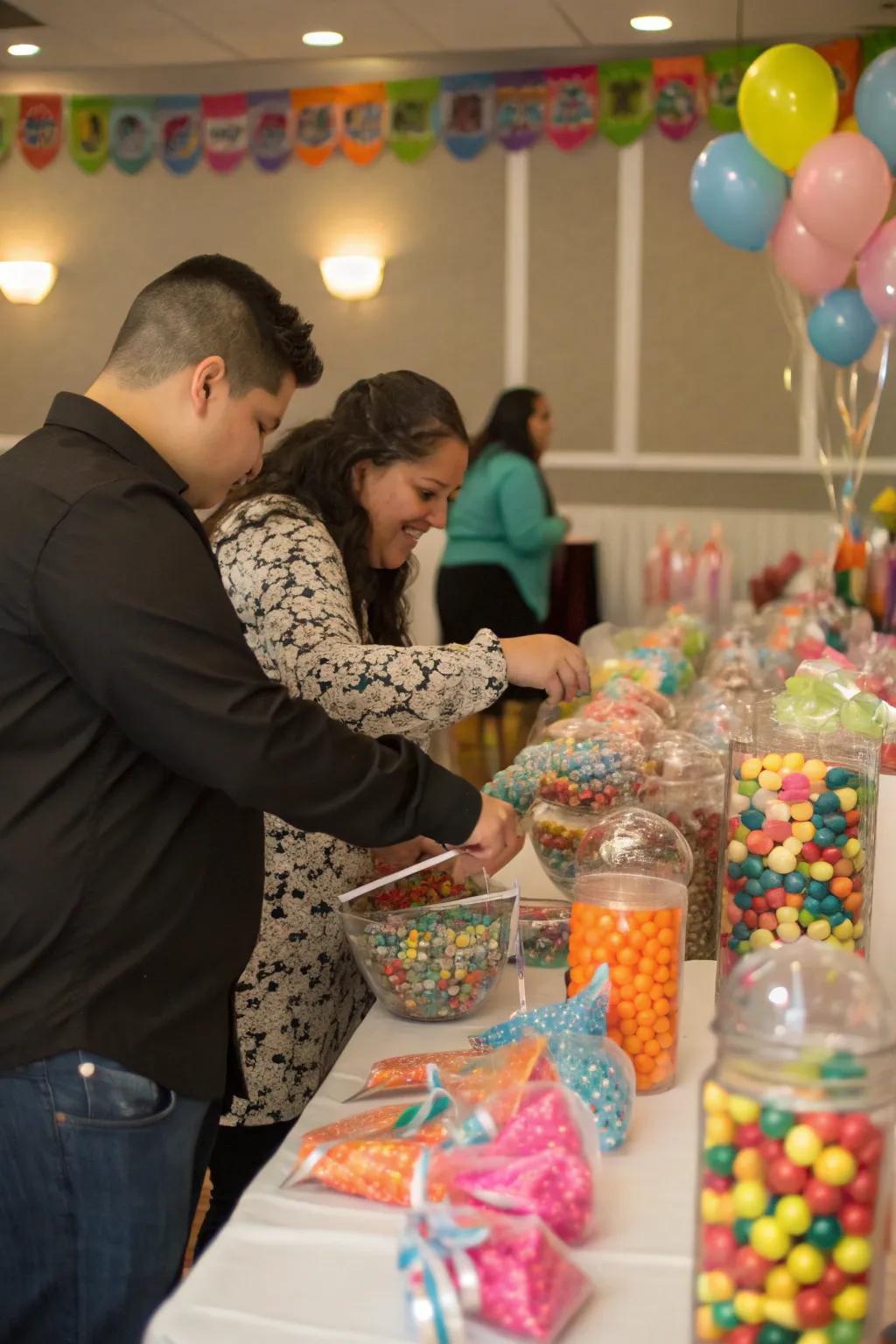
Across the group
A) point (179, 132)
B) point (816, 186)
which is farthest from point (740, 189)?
point (179, 132)

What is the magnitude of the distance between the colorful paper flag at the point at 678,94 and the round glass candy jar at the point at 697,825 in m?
5.47

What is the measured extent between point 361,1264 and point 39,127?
7.51 metres

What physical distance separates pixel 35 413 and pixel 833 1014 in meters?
7.57

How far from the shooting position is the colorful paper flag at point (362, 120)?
707 centimetres

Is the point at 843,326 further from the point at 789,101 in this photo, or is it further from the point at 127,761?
the point at 127,761

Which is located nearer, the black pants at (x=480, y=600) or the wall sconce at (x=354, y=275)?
the black pants at (x=480, y=600)

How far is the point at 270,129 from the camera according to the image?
23.7ft

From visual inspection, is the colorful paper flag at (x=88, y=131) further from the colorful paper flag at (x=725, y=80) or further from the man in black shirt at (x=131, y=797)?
the man in black shirt at (x=131, y=797)

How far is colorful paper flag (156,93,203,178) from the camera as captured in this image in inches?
288

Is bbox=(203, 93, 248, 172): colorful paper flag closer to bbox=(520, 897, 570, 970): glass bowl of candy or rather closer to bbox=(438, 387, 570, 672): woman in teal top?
bbox=(438, 387, 570, 672): woman in teal top

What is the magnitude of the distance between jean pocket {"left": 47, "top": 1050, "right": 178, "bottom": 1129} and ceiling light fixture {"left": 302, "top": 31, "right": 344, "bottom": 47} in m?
5.89

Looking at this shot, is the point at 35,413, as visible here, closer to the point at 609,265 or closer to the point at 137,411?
the point at 609,265

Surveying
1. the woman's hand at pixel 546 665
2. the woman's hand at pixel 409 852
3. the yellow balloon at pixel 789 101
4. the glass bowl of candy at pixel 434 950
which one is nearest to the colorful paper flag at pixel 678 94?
the yellow balloon at pixel 789 101

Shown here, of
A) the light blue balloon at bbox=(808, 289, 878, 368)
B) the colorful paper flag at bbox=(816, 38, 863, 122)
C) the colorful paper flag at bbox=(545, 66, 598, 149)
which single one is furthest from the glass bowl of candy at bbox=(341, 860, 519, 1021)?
the colorful paper flag at bbox=(545, 66, 598, 149)
